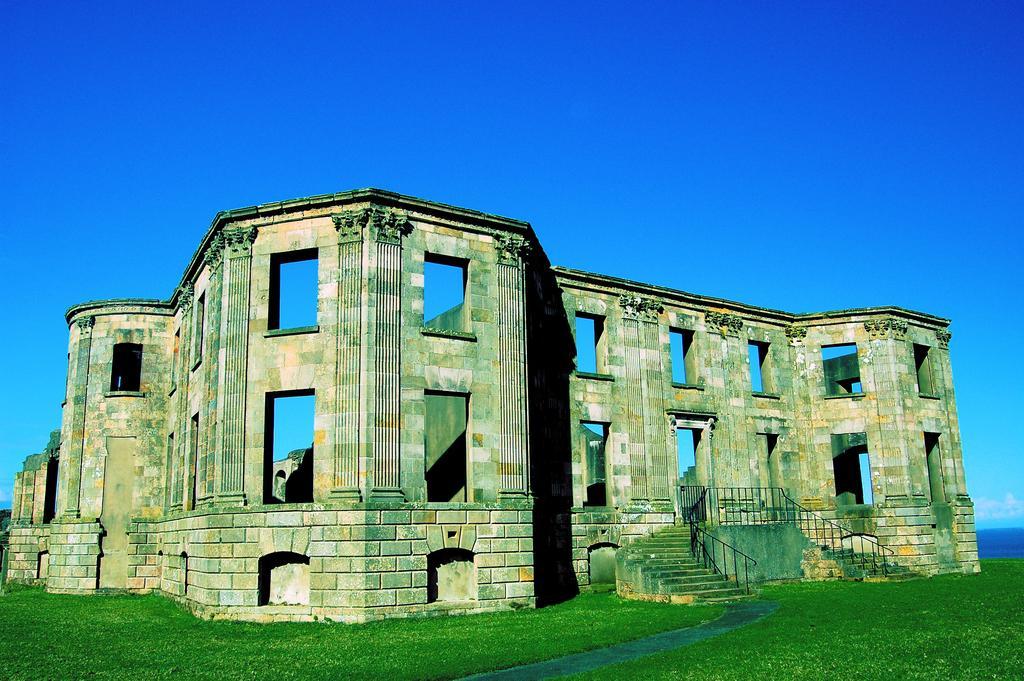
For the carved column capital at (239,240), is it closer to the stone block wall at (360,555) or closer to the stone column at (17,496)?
the stone block wall at (360,555)

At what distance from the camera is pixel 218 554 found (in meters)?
18.3

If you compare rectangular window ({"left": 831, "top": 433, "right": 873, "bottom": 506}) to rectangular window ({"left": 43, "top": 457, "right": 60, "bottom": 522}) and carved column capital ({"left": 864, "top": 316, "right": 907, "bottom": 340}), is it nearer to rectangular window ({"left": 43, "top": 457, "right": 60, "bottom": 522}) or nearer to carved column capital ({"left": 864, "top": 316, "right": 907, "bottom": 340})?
carved column capital ({"left": 864, "top": 316, "right": 907, "bottom": 340})

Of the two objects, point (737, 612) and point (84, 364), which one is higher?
point (84, 364)

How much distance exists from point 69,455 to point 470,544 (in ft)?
54.4

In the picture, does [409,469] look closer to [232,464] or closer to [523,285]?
[232,464]

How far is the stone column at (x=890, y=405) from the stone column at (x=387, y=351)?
18783 mm

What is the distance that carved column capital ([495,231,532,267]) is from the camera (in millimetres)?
21031

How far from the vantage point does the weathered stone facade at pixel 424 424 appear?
18.3 meters

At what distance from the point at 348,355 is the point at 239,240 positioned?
14.1 feet

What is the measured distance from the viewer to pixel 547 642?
47.2 feet

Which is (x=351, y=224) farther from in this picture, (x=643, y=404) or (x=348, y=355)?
(x=643, y=404)

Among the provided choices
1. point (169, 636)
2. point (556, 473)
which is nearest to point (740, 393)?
point (556, 473)

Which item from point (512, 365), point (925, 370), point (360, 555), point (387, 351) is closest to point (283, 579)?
point (360, 555)

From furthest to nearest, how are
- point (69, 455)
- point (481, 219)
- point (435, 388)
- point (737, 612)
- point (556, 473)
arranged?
1. point (69, 455)
2. point (556, 473)
3. point (481, 219)
4. point (435, 388)
5. point (737, 612)
